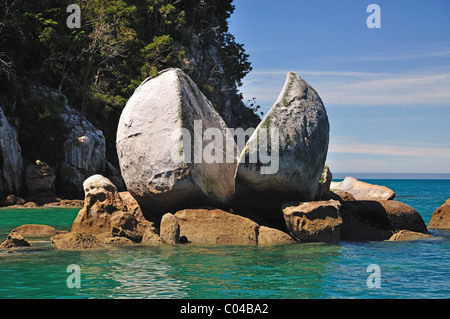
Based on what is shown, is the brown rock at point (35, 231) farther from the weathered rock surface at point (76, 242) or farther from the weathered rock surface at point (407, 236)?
the weathered rock surface at point (407, 236)

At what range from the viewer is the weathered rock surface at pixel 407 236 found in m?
13.1

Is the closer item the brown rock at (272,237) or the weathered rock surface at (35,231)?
the brown rock at (272,237)

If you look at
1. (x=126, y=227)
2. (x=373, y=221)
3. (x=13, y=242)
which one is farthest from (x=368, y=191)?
(x=13, y=242)

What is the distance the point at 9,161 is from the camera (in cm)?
2711

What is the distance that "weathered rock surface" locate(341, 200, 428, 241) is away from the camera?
1324 cm

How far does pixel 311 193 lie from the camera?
42.0 ft

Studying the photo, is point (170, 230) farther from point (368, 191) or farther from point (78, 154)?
point (78, 154)

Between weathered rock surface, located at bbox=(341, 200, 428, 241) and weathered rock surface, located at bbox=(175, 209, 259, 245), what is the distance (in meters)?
2.61

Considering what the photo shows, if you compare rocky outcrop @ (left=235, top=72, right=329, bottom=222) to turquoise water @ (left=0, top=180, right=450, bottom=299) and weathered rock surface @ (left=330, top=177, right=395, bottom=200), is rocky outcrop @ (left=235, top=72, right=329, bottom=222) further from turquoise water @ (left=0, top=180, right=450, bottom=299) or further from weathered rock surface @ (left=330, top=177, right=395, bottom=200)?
weathered rock surface @ (left=330, top=177, right=395, bottom=200)

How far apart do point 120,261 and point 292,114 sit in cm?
533

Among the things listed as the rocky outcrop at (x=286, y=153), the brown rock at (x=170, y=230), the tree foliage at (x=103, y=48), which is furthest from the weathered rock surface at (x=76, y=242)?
the tree foliage at (x=103, y=48)

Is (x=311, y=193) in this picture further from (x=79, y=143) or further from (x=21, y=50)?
(x=21, y=50)

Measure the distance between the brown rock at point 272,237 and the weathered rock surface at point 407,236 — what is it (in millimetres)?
2814

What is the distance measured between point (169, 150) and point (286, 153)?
2.67 metres
